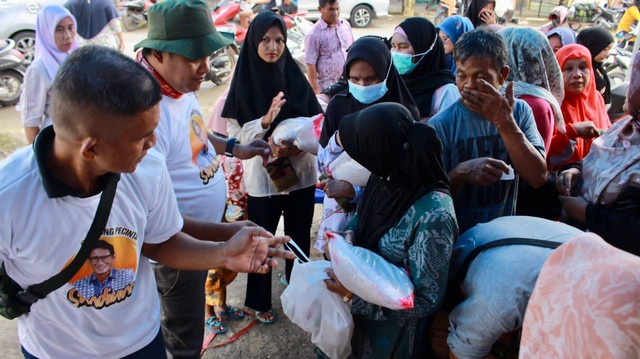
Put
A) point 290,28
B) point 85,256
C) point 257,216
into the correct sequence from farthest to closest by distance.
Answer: point 290,28 → point 257,216 → point 85,256

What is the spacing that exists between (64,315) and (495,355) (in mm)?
1547

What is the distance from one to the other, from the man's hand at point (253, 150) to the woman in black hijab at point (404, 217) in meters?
0.93

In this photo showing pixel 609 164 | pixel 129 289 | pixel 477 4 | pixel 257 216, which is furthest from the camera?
pixel 477 4

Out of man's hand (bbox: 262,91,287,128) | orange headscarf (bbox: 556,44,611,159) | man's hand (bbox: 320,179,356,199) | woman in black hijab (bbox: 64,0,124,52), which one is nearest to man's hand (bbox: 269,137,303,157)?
man's hand (bbox: 262,91,287,128)

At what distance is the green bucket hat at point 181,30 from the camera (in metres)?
2.20

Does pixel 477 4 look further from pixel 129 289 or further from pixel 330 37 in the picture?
pixel 129 289

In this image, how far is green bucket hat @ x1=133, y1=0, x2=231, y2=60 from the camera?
220cm

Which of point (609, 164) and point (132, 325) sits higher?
point (609, 164)

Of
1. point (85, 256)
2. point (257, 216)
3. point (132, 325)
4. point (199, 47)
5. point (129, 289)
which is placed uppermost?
point (199, 47)

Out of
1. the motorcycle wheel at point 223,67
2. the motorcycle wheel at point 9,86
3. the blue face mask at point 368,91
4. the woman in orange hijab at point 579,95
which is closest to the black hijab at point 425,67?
the blue face mask at point 368,91

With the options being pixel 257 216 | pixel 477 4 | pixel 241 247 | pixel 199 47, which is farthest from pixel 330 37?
pixel 241 247

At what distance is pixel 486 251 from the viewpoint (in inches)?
66.9

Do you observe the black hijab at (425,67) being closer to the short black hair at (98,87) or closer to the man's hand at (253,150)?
the man's hand at (253,150)

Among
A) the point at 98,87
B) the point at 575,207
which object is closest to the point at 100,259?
the point at 98,87
